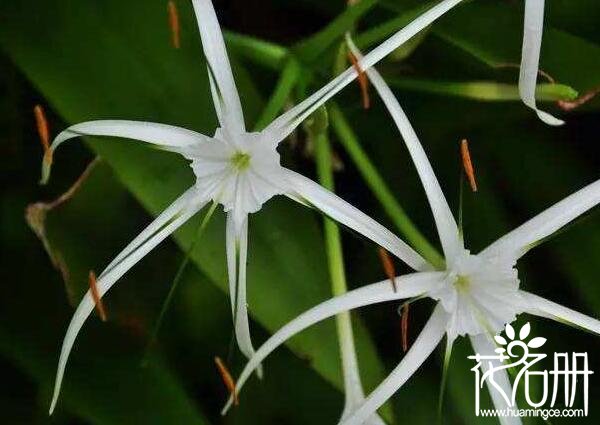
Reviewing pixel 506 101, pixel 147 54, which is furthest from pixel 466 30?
pixel 147 54

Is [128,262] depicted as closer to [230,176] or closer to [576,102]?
[230,176]

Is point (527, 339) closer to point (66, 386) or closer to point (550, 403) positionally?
point (550, 403)

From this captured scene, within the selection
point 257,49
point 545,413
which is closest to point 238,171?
point 257,49

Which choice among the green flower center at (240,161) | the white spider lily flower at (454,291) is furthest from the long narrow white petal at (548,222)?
the green flower center at (240,161)

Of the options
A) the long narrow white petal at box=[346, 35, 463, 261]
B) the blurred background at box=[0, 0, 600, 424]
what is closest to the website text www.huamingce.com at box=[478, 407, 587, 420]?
the blurred background at box=[0, 0, 600, 424]

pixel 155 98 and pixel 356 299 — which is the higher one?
pixel 155 98

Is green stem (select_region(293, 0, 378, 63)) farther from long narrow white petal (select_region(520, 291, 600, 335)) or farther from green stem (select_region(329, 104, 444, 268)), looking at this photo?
long narrow white petal (select_region(520, 291, 600, 335))
